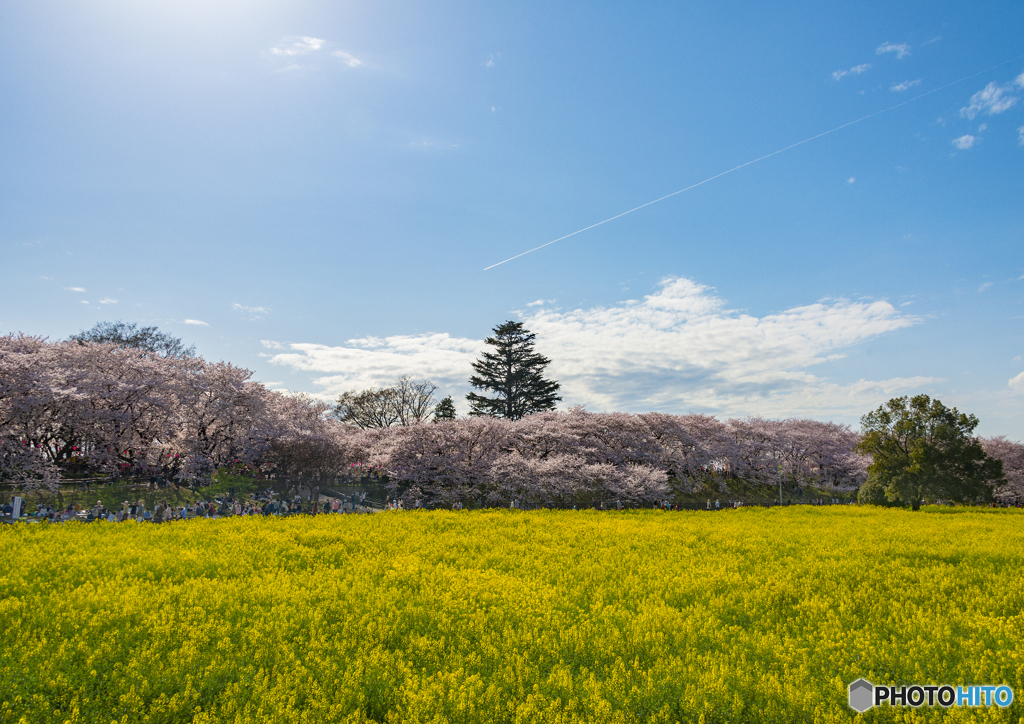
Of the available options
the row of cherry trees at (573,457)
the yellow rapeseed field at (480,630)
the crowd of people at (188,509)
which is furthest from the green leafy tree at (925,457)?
the crowd of people at (188,509)

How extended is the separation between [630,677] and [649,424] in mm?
34909

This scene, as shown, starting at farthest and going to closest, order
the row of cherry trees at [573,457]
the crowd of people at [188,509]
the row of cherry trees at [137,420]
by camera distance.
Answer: the row of cherry trees at [573,457] < the row of cherry trees at [137,420] < the crowd of people at [188,509]

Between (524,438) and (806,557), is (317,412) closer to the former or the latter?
(524,438)

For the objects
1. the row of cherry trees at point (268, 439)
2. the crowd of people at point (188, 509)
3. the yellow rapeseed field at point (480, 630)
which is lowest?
the crowd of people at point (188, 509)

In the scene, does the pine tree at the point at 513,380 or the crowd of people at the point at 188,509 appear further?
the pine tree at the point at 513,380

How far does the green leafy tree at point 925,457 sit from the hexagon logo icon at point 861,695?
34022 mm

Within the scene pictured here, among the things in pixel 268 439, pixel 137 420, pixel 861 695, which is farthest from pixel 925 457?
pixel 137 420

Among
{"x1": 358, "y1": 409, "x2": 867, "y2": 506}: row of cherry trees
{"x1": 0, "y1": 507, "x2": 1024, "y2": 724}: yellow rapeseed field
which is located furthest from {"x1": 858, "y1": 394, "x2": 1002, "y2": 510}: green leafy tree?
{"x1": 0, "y1": 507, "x2": 1024, "y2": 724}: yellow rapeseed field

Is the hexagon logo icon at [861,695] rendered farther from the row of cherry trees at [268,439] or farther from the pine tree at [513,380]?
Result: the pine tree at [513,380]

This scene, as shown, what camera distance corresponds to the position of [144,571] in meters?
9.28

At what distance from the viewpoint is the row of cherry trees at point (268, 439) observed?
24.1 meters

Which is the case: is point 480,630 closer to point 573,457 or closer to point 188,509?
point 188,509

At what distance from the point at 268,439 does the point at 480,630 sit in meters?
28.9

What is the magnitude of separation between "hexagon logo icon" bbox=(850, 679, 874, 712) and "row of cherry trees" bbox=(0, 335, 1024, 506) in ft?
81.3
